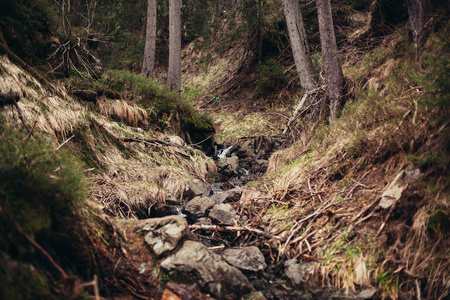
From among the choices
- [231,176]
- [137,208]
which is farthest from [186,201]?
[231,176]

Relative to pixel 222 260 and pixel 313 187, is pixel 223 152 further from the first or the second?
pixel 222 260

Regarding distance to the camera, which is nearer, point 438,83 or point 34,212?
point 34,212

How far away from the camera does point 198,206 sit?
208 inches

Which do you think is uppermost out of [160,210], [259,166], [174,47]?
[174,47]

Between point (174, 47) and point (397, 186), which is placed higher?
point (174, 47)

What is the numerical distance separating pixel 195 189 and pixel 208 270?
340 centimetres

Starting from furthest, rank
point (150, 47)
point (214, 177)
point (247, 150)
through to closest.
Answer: point (150, 47) → point (247, 150) → point (214, 177)

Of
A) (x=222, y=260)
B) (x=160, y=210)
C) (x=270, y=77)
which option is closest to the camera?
(x=222, y=260)

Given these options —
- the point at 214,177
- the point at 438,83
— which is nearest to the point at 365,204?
the point at 438,83

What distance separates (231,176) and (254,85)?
23.4 feet

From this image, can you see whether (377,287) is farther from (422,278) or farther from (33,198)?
(33,198)

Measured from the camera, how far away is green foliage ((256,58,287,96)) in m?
11.7

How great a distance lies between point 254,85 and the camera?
13719 mm

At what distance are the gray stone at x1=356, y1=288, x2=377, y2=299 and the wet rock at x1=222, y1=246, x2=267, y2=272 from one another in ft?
3.41
